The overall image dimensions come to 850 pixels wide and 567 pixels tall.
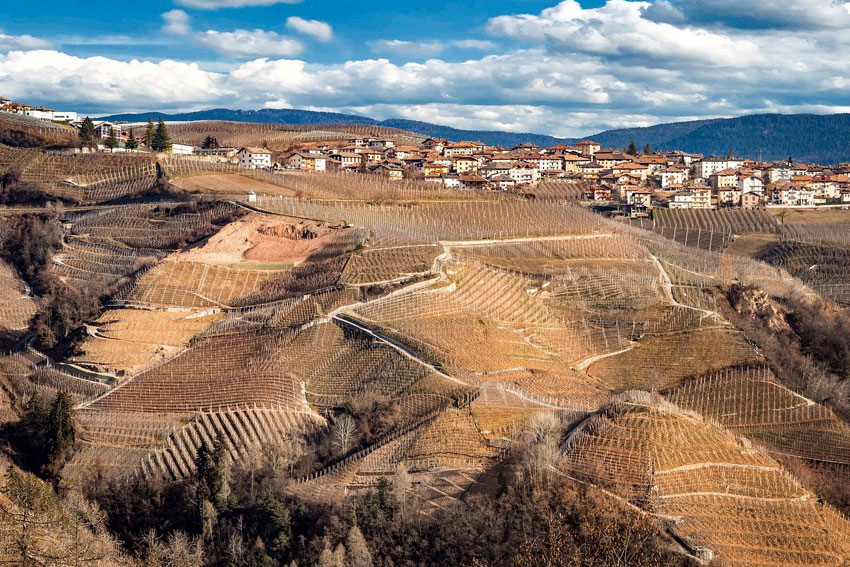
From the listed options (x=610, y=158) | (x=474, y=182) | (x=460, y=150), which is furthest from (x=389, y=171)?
(x=610, y=158)

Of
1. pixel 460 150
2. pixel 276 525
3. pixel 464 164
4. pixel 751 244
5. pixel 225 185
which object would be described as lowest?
pixel 276 525

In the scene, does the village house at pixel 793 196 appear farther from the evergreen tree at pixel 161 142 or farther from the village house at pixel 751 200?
the evergreen tree at pixel 161 142

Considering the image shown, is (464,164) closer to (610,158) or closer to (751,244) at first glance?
(610,158)

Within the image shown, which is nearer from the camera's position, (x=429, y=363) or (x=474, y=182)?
(x=429, y=363)

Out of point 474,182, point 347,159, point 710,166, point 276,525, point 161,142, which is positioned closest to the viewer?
point 276,525

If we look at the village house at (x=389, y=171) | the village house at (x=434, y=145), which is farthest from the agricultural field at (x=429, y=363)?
the village house at (x=434, y=145)

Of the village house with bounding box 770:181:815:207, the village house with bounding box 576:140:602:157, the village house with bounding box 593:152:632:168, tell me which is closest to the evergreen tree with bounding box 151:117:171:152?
the village house with bounding box 593:152:632:168

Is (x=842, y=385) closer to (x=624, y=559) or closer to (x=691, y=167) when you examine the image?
(x=624, y=559)
